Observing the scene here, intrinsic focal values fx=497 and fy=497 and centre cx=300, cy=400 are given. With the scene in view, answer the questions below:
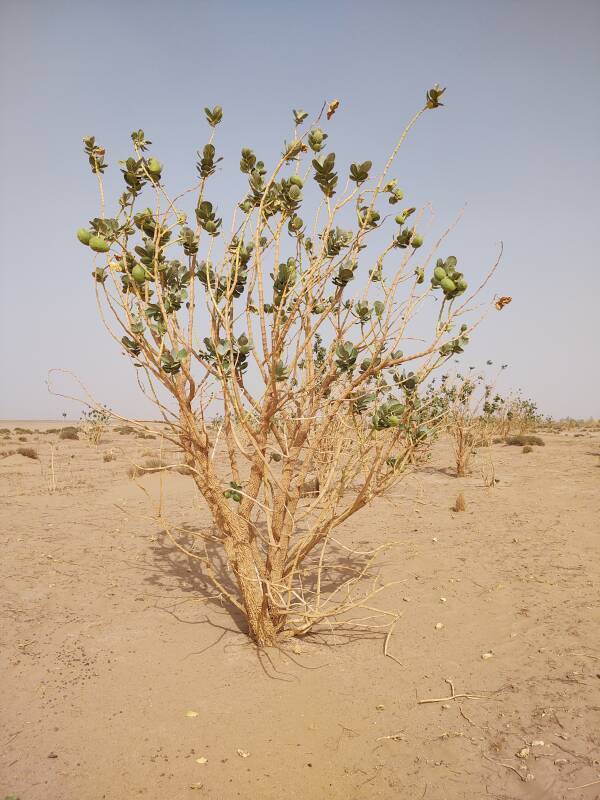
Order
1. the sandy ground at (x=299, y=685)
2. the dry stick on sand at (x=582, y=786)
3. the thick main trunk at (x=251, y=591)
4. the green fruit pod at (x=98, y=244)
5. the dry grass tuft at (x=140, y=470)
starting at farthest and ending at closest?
the dry grass tuft at (x=140, y=470), the thick main trunk at (x=251, y=591), the green fruit pod at (x=98, y=244), the sandy ground at (x=299, y=685), the dry stick on sand at (x=582, y=786)

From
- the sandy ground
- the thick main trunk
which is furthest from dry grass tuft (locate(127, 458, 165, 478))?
the sandy ground

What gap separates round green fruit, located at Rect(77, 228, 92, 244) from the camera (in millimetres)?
2639

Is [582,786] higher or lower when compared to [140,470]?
lower

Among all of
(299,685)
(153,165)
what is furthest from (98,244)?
(299,685)

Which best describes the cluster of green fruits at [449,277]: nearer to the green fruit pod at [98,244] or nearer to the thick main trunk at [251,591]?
the green fruit pod at [98,244]

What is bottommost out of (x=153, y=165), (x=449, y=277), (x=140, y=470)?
(x=140, y=470)

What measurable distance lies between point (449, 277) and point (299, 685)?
258cm

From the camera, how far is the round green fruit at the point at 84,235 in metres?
2.64

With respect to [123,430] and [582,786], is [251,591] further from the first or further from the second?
[123,430]

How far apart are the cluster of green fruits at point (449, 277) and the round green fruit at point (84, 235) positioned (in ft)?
6.17

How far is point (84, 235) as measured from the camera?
8.67 ft

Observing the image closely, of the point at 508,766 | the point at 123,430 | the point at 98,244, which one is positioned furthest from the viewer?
the point at 123,430

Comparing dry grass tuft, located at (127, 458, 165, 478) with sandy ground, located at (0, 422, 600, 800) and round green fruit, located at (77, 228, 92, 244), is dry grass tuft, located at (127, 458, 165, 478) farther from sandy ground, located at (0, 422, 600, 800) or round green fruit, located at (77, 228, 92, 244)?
round green fruit, located at (77, 228, 92, 244)

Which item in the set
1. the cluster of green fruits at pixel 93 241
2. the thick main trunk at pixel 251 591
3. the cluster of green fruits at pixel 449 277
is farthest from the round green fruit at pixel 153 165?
the thick main trunk at pixel 251 591
